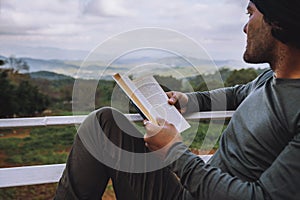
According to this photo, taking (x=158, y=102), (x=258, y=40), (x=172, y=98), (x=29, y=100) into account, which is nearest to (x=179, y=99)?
(x=172, y=98)

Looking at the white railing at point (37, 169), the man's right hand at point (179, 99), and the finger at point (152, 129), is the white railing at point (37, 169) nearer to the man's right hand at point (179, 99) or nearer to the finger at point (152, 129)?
the man's right hand at point (179, 99)

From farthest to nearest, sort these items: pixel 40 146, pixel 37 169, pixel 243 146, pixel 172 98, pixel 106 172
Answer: pixel 40 146, pixel 37 169, pixel 172 98, pixel 106 172, pixel 243 146

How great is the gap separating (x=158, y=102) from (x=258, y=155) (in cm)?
34

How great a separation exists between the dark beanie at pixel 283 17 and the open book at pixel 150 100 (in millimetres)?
366

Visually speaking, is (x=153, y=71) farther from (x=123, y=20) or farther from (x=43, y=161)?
(x=43, y=161)

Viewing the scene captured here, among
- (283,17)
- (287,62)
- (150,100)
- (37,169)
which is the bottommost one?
(37,169)

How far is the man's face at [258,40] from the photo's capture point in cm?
86

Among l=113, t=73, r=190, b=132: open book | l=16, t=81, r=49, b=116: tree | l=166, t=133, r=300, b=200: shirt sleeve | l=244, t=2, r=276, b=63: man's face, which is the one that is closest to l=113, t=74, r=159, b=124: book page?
l=113, t=73, r=190, b=132: open book

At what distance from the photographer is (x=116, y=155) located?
3.30 feet

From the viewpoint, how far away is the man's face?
0.86 meters

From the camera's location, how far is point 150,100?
1.05m

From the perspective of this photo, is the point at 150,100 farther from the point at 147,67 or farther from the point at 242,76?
the point at 242,76

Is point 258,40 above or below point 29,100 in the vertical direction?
above

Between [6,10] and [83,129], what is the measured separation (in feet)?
2.70
